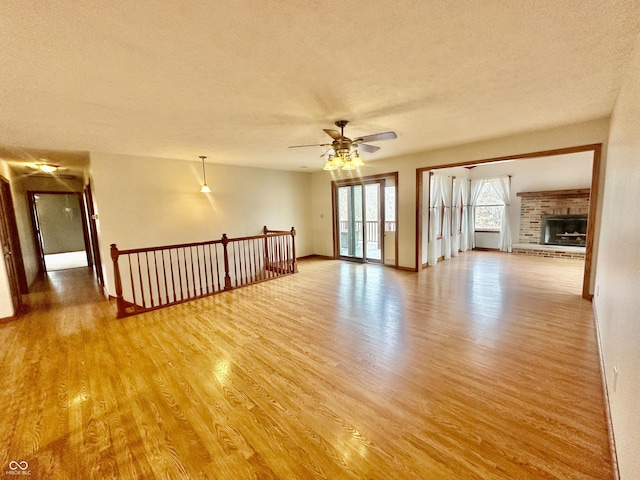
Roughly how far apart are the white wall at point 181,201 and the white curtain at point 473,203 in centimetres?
528

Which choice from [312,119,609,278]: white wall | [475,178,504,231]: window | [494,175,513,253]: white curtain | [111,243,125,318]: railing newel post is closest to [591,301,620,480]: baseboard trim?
[312,119,609,278]: white wall

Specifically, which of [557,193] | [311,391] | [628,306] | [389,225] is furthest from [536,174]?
[311,391]

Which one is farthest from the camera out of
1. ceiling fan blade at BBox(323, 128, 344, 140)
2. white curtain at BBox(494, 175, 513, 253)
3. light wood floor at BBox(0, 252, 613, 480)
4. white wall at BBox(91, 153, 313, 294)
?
white curtain at BBox(494, 175, 513, 253)

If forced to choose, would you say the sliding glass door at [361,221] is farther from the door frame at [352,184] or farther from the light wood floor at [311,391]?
the light wood floor at [311,391]

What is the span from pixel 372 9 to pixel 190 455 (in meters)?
2.75

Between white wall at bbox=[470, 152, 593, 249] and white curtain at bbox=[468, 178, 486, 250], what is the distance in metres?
0.15

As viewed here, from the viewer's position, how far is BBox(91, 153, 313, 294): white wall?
4.63 metres

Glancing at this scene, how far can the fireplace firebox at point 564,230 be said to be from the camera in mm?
7051

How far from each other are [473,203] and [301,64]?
8.13 m

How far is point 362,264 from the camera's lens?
22.5 ft

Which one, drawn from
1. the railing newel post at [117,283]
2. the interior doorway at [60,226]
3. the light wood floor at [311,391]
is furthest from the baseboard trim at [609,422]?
the interior doorway at [60,226]

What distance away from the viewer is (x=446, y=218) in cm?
698

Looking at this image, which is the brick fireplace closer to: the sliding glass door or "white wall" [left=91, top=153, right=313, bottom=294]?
the sliding glass door

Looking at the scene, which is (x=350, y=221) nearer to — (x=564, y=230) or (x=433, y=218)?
(x=433, y=218)
